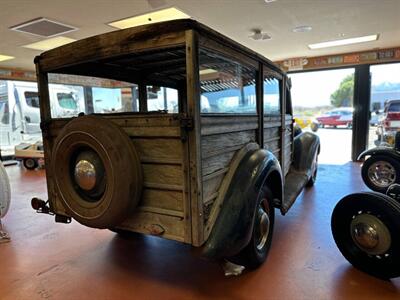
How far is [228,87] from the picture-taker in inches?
84.8

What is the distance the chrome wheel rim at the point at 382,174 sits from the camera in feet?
13.4

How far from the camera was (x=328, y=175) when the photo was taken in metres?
5.38

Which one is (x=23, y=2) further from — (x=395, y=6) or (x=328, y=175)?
(x=328, y=175)

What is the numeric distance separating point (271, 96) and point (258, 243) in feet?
4.76

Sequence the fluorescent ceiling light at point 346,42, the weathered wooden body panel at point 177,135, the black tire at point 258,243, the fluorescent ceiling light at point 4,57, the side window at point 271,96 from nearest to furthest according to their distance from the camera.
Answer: the weathered wooden body panel at point 177,135, the black tire at point 258,243, the side window at point 271,96, the fluorescent ceiling light at point 346,42, the fluorescent ceiling light at point 4,57

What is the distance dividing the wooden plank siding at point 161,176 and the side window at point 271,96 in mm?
1271

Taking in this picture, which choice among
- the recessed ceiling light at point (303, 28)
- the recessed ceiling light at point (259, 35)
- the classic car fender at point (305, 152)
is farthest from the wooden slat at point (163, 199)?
the recessed ceiling light at point (303, 28)

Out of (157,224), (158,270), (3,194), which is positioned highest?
(157,224)

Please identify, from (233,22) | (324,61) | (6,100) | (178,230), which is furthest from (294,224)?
(6,100)

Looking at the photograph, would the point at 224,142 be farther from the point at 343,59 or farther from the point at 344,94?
the point at 344,94

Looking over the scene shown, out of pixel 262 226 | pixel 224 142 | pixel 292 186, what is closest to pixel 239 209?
pixel 224 142

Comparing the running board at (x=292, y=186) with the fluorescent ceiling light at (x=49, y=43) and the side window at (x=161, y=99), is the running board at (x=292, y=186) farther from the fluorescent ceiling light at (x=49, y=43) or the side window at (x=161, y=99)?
the fluorescent ceiling light at (x=49, y=43)

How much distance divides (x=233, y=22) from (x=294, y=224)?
10.3 ft

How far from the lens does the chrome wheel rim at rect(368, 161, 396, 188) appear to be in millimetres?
4070
